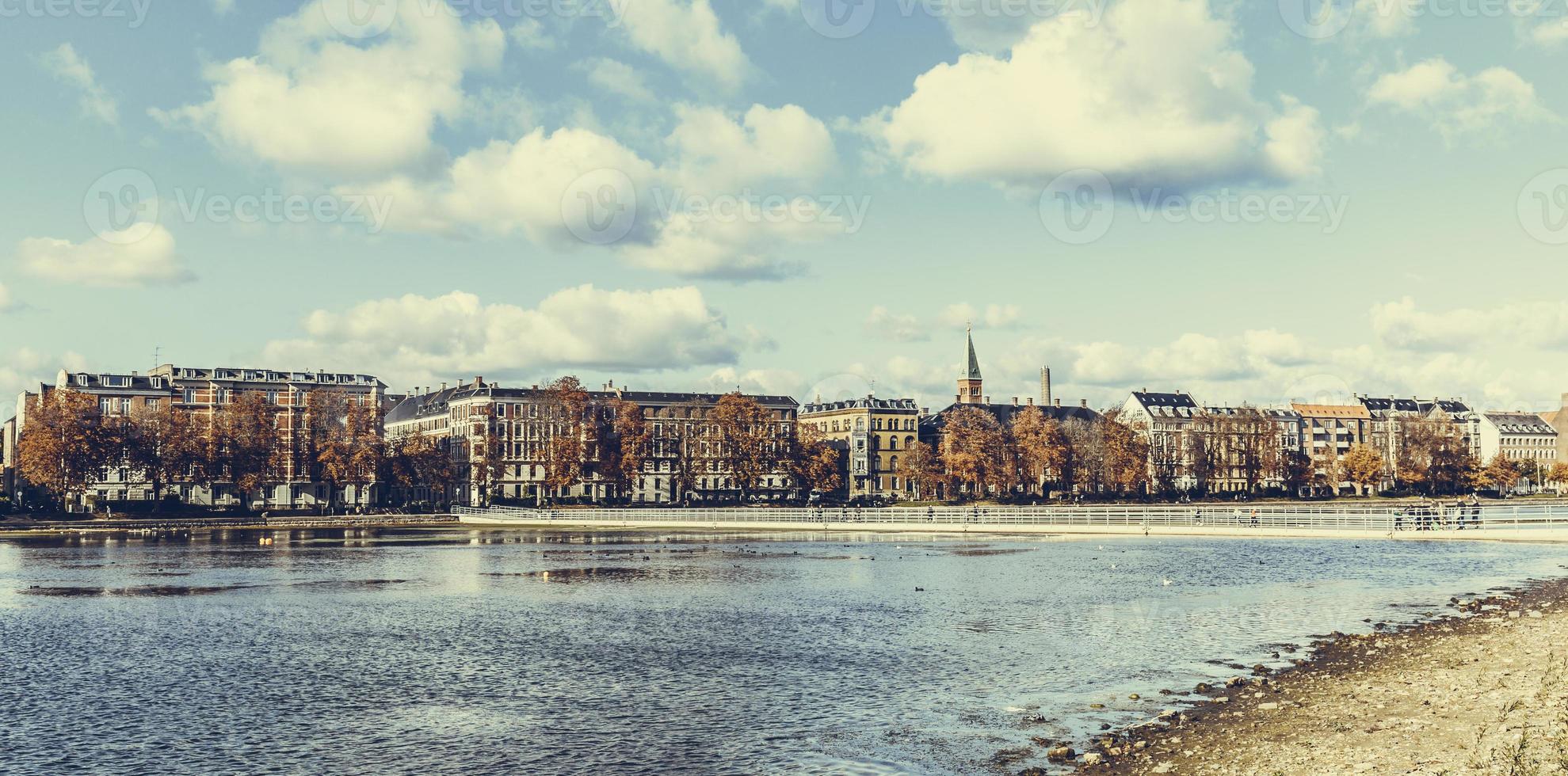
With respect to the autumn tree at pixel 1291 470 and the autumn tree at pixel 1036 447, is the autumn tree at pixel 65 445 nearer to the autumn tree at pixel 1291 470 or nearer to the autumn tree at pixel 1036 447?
the autumn tree at pixel 1036 447

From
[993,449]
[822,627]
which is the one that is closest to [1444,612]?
[822,627]

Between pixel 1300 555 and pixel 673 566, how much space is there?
3257 centimetres

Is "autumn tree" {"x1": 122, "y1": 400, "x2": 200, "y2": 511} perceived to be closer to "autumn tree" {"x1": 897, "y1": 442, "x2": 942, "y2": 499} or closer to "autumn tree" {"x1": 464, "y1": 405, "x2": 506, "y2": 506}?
"autumn tree" {"x1": 464, "y1": 405, "x2": 506, "y2": 506}

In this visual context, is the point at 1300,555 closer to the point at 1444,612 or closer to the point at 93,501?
the point at 1444,612

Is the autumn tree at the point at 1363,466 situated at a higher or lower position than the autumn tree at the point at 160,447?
lower

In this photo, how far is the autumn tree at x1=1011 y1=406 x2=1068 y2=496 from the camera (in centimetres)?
16262

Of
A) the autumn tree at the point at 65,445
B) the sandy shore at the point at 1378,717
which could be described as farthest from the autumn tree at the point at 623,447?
the sandy shore at the point at 1378,717

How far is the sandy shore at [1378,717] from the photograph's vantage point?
780 inches

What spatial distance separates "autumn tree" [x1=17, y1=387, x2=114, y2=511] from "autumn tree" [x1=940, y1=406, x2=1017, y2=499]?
9241cm

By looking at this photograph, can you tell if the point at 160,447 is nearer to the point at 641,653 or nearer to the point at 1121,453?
the point at 1121,453

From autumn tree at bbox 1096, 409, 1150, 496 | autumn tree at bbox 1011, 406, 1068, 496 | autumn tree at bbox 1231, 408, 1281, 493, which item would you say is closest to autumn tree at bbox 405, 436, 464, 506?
autumn tree at bbox 1011, 406, 1068, 496

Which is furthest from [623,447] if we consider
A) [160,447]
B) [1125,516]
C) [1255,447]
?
[1255,447]

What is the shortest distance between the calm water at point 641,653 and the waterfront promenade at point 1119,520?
10.4 meters

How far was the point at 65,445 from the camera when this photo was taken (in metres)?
125
